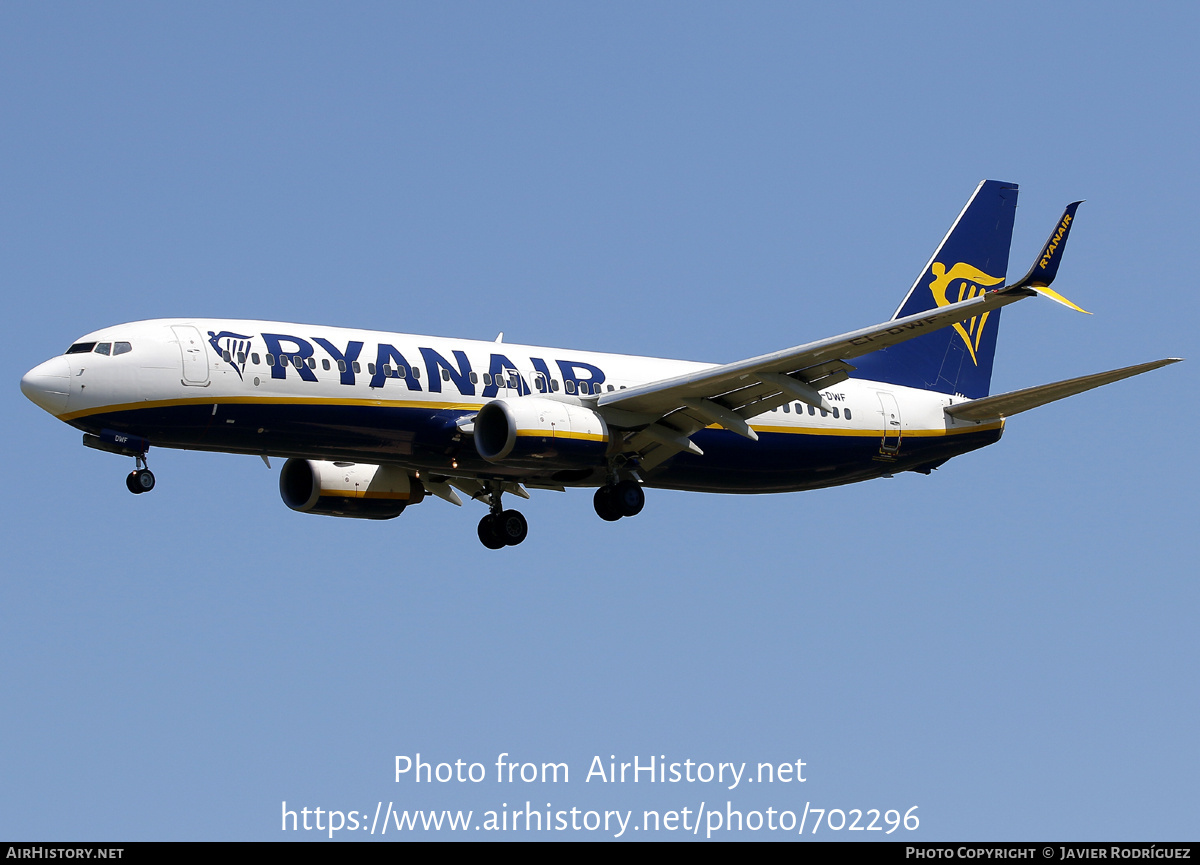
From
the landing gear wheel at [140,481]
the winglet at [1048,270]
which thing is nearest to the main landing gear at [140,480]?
the landing gear wheel at [140,481]

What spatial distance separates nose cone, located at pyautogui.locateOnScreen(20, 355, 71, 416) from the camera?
3366 cm

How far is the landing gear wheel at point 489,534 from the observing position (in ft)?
138

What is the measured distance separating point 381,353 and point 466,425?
256 cm

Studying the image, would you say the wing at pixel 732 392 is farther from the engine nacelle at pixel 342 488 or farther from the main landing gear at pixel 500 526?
the engine nacelle at pixel 342 488

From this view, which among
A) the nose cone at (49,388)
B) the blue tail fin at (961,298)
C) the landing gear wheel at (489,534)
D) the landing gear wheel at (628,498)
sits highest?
the blue tail fin at (961,298)

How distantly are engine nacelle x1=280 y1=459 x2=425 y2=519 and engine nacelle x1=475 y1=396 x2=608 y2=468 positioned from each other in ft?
21.5

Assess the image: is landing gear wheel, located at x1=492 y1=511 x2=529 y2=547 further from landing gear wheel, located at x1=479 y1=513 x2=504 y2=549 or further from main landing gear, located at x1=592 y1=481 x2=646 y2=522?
main landing gear, located at x1=592 y1=481 x2=646 y2=522

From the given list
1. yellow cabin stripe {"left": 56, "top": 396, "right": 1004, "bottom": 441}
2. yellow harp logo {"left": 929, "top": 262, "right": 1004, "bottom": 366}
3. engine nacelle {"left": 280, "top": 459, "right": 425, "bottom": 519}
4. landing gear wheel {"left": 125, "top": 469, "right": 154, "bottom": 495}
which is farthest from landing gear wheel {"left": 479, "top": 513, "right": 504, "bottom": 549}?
yellow harp logo {"left": 929, "top": 262, "right": 1004, "bottom": 366}

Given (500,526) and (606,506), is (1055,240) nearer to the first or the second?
(606,506)

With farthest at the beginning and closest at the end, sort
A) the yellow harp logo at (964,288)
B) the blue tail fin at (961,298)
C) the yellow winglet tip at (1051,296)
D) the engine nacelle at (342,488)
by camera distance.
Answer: the yellow harp logo at (964,288) < the blue tail fin at (961,298) < the engine nacelle at (342,488) < the yellow winglet tip at (1051,296)

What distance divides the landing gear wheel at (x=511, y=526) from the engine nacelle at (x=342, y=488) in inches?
103

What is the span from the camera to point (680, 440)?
3800cm
